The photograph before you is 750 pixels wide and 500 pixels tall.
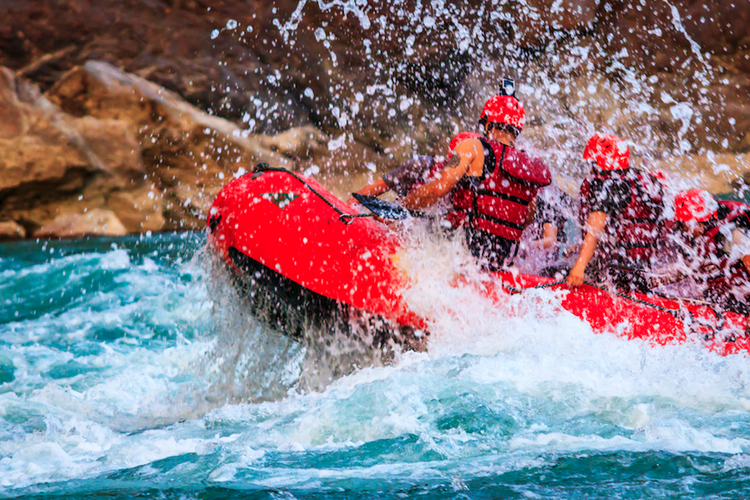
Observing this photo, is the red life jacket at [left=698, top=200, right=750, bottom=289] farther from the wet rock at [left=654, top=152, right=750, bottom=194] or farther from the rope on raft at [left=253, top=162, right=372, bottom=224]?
the wet rock at [left=654, top=152, right=750, bottom=194]

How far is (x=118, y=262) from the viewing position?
6.36m

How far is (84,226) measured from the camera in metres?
7.81

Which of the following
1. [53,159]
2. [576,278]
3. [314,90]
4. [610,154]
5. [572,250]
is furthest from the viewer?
[314,90]

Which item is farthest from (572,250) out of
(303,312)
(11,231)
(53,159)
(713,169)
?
(713,169)

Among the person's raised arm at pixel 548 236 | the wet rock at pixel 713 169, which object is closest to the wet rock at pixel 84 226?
the person's raised arm at pixel 548 236

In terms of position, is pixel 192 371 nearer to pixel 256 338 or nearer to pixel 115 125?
pixel 256 338

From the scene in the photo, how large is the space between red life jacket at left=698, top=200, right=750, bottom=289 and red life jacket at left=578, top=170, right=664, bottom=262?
0.79 feet

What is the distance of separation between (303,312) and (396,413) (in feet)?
2.60

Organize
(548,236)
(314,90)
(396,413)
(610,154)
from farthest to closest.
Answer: (314,90) < (548,236) < (610,154) < (396,413)

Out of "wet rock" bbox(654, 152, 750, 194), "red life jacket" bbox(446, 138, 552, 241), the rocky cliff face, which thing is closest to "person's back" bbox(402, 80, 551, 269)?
"red life jacket" bbox(446, 138, 552, 241)

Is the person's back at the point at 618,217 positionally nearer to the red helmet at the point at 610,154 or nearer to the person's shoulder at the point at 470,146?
the red helmet at the point at 610,154

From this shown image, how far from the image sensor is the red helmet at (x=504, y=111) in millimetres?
3129

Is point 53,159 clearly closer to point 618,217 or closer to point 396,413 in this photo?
point 396,413

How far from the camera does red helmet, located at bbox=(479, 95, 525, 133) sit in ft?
10.3
